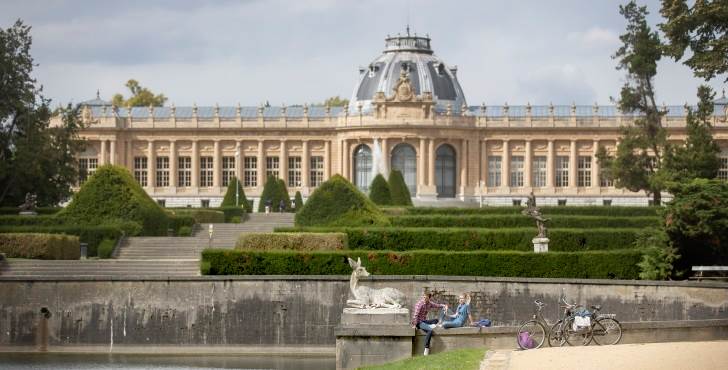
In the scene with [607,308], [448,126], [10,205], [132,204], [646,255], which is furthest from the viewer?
[448,126]

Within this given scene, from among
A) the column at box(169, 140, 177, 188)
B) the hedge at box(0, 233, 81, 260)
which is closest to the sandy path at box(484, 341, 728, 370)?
the hedge at box(0, 233, 81, 260)

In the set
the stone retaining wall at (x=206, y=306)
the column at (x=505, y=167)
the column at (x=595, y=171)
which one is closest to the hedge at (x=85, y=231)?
the stone retaining wall at (x=206, y=306)

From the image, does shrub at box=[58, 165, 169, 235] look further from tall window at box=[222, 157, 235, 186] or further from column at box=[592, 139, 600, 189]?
column at box=[592, 139, 600, 189]

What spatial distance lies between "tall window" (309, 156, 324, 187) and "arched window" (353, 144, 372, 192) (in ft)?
11.3

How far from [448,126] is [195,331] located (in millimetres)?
60542

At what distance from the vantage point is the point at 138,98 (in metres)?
120

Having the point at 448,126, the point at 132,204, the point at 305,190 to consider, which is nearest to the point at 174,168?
the point at 305,190

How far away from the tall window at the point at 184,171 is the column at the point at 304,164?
721 centimetres

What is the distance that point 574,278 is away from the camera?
4453 cm

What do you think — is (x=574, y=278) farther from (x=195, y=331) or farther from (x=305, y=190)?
(x=305, y=190)

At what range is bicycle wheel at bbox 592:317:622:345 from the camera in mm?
31688

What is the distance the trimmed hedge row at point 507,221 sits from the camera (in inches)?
2297

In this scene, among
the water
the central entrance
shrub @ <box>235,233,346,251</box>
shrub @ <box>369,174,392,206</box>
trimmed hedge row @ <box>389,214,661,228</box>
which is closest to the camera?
the water

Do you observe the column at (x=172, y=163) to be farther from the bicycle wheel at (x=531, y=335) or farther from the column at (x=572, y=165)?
the bicycle wheel at (x=531, y=335)
